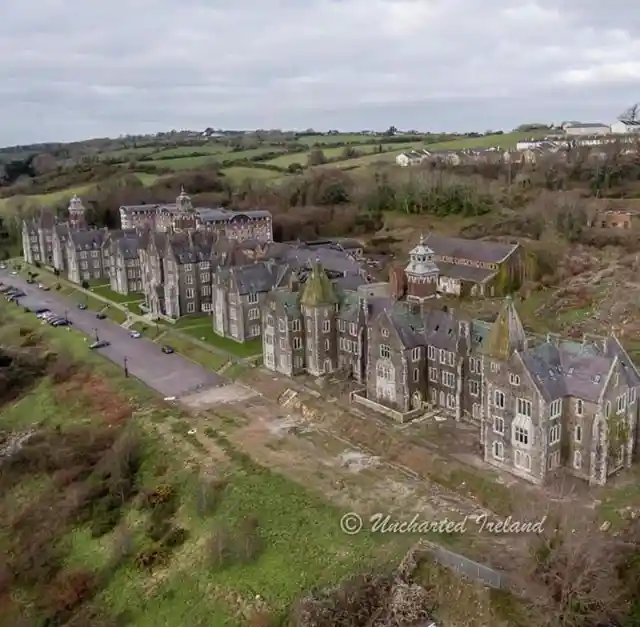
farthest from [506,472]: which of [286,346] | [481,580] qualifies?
[286,346]

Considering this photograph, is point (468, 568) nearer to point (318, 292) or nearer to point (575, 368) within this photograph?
point (575, 368)

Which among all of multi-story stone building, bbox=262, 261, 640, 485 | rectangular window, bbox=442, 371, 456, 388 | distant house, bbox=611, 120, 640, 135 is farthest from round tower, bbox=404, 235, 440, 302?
distant house, bbox=611, 120, 640, 135

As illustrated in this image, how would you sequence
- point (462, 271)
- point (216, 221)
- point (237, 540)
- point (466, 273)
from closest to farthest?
point (237, 540) < point (466, 273) < point (462, 271) < point (216, 221)

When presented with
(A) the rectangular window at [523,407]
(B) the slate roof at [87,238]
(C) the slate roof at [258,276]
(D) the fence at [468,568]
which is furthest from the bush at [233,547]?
(B) the slate roof at [87,238]

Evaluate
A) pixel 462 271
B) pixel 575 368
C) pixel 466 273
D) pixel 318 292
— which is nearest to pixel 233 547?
pixel 575 368

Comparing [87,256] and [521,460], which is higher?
[87,256]

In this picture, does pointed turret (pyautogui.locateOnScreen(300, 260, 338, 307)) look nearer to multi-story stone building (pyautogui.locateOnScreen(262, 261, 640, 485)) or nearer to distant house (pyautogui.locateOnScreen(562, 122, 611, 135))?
multi-story stone building (pyautogui.locateOnScreen(262, 261, 640, 485))

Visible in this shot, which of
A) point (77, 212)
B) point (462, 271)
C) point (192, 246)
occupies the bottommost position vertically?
point (462, 271)

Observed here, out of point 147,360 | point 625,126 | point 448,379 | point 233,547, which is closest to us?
point 233,547
